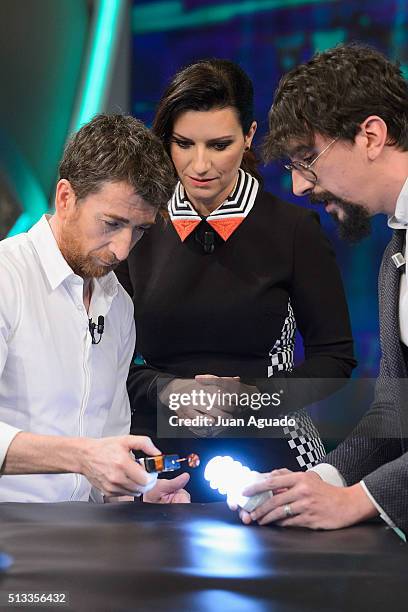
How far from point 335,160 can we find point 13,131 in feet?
7.29

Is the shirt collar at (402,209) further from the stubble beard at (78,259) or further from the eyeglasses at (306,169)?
the stubble beard at (78,259)

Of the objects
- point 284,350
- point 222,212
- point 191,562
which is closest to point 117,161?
point 222,212

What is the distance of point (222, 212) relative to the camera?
8.68 feet

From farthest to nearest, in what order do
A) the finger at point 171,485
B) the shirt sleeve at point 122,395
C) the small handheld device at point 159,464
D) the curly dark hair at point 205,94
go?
1. the curly dark hair at point 205,94
2. the shirt sleeve at point 122,395
3. the finger at point 171,485
4. the small handheld device at point 159,464

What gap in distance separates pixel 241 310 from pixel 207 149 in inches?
18.4

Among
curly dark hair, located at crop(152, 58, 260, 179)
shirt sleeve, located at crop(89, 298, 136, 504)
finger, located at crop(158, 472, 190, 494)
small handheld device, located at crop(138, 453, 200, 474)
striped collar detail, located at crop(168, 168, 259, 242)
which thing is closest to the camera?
small handheld device, located at crop(138, 453, 200, 474)

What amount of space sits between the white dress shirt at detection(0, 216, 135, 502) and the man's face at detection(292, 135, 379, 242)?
2.02 ft

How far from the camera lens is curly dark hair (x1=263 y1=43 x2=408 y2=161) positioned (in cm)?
210

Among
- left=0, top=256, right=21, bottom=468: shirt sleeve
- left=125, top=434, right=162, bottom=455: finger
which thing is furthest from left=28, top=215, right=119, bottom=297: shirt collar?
left=125, top=434, right=162, bottom=455: finger

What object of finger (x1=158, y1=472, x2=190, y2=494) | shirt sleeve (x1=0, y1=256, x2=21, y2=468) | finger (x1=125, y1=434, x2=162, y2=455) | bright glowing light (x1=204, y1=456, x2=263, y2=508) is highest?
shirt sleeve (x1=0, y1=256, x2=21, y2=468)

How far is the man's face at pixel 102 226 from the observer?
220 cm

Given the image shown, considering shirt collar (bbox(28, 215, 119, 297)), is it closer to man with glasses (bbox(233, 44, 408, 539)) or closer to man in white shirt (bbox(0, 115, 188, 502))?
man in white shirt (bbox(0, 115, 188, 502))

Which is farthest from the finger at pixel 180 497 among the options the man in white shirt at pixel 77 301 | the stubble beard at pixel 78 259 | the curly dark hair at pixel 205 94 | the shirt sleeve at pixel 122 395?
the curly dark hair at pixel 205 94

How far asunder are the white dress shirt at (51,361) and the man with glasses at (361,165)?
57 centimetres
